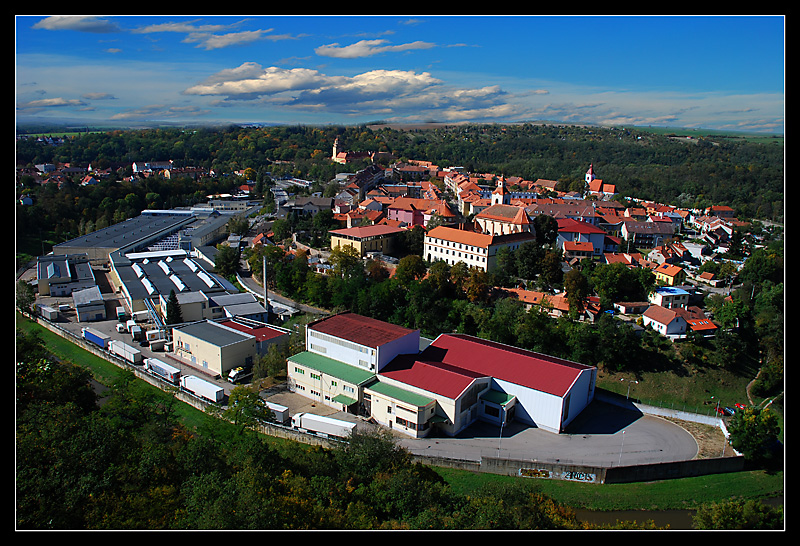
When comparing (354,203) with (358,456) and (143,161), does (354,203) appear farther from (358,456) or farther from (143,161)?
(143,161)

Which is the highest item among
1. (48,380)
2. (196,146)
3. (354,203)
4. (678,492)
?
(196,146)

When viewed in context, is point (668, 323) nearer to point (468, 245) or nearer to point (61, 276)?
point (468, 245)

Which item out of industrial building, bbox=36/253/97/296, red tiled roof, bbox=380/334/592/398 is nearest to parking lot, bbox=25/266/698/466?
red tiled roof, bbox=380/334/592/398

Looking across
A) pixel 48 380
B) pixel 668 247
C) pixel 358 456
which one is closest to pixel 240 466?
pixel 358 456

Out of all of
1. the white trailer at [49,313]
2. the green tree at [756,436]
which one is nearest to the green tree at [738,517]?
the green tree at [756,436]

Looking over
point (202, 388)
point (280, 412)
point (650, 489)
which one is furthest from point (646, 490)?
point (202, 388)

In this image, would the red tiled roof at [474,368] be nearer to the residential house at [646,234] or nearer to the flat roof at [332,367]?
the flat roof at [332,367]
